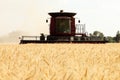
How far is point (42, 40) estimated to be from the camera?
23844mm

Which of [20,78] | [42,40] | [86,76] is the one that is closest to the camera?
[20,78]

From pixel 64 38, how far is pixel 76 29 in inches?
66.8

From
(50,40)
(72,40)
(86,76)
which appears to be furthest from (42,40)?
(86,76)

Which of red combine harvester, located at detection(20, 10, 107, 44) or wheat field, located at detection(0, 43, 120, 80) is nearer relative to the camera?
wheat field, located at detection(0, 43, 120, 80)

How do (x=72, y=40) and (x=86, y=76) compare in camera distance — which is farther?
(x=72, y=40)

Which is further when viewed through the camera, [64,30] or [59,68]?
[64,30]

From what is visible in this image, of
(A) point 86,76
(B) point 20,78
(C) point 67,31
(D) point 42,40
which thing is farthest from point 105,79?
(C) point 67,31

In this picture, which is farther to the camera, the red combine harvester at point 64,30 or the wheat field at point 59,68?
the red combine harvester at point 64,30

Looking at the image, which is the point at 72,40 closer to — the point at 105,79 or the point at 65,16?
the point at 65,16

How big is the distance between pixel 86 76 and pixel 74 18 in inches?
941

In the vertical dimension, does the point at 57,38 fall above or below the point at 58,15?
below

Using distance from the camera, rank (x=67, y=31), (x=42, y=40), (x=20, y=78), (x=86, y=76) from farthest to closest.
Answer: (x=67, y=31) → (x=42, y=40) → (x=86, y=76) → (x=20, y=78)

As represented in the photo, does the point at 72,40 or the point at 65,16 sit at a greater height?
the point at 65,16

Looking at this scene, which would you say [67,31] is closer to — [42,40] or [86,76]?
[42,40]
